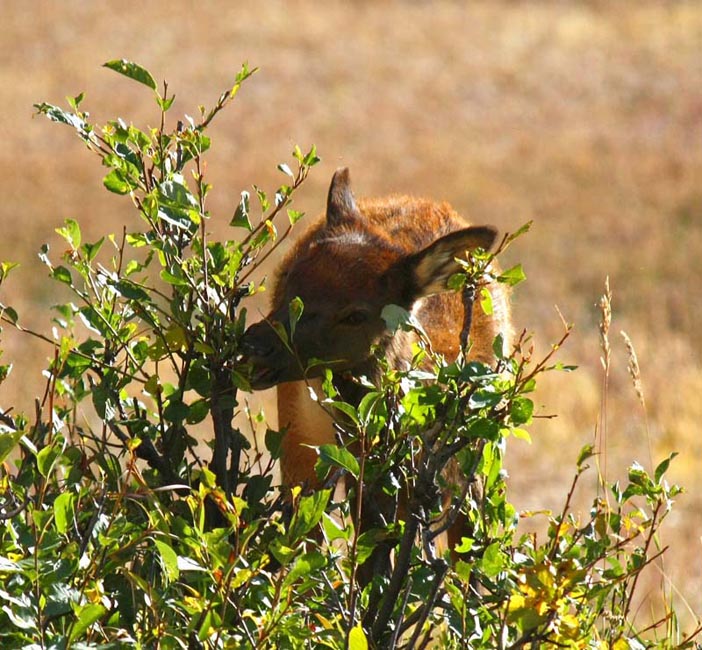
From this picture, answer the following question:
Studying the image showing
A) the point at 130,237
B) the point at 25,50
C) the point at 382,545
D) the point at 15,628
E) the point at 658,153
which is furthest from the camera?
the point at 25,50

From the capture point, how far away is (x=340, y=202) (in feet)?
19.1

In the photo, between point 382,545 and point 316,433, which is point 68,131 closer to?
point 316,433

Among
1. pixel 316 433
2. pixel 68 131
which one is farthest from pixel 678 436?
pixel 68 131

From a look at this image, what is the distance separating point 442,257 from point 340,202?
97 cm

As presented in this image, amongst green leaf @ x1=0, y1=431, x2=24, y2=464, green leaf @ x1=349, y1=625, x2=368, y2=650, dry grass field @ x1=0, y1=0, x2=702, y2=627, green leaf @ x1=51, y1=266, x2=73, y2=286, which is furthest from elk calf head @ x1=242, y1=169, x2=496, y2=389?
dry grass field @ x1=0, y1=0, x2=702, y2=627

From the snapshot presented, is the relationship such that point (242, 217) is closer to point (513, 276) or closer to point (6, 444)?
point (513, 276)

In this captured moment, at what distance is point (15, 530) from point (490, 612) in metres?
1.33

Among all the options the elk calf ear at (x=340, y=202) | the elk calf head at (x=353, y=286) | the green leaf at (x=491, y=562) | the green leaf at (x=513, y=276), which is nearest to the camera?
the green leaf at (x=491, y=562)

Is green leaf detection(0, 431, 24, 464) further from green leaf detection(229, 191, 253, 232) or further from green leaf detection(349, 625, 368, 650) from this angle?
green leaf detection(229, 191, 253, 232)

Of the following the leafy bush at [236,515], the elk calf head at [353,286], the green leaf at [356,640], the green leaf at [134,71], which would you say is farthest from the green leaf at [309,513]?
the elk calf head at [353,286]

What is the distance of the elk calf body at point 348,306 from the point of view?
477cm

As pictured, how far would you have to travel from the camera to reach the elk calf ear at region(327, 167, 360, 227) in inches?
227

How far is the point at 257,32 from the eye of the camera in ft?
108

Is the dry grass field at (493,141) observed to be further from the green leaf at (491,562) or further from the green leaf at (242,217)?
the green leaf at (242,217)
